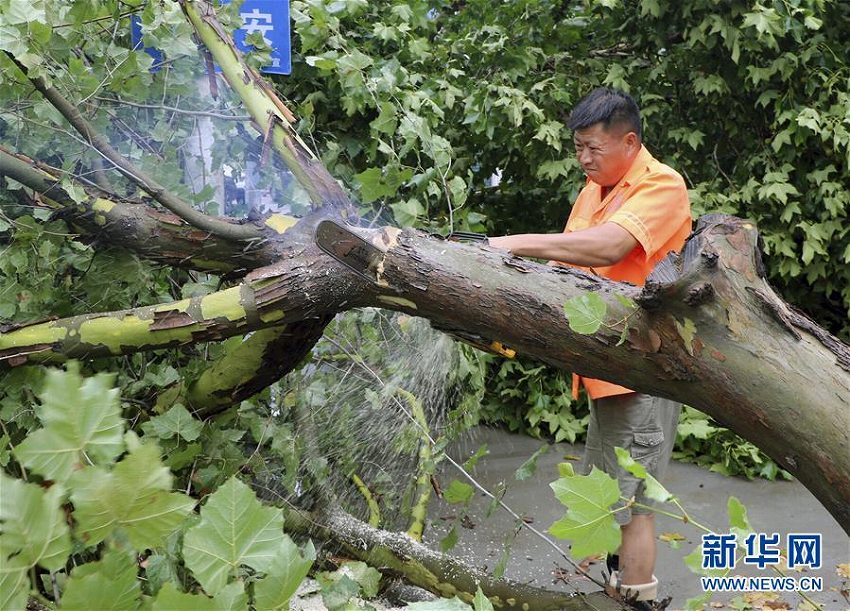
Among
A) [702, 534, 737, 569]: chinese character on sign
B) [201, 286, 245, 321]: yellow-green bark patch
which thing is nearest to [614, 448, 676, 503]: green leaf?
[702, 534, 737, 569]: chinese character on sign

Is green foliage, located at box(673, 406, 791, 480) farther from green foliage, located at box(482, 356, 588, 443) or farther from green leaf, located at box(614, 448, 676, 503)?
green leaf, located at box(614, 448, 676, 503)

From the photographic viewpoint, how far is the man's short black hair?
3.01 meters

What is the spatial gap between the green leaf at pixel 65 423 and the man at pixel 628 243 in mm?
1851

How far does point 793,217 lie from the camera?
17.7ft

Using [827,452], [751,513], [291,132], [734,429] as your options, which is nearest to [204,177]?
[291,132]

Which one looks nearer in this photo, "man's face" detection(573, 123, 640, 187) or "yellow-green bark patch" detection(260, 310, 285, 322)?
"yellow-green bark patch" detection(260, 310, 285, 322)

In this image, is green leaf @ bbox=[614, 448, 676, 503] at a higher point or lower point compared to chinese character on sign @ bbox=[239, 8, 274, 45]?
lower

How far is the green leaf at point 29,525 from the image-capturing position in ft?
3.36

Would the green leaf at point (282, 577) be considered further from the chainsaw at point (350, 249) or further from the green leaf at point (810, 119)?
the green leaf at point (810, 119)

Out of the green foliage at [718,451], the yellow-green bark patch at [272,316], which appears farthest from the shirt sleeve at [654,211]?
the green foliage at [718,451]

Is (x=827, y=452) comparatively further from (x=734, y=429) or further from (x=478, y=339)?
(x=478, y=339)

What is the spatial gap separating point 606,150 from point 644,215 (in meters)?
0.37

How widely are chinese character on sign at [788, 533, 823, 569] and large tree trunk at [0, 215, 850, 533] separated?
197 cm

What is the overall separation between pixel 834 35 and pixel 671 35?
0.95 m
